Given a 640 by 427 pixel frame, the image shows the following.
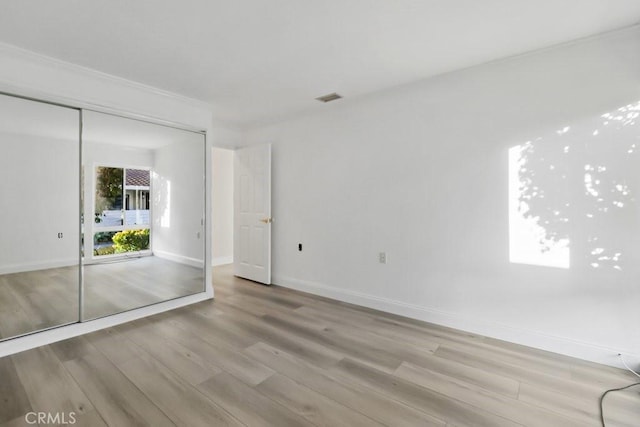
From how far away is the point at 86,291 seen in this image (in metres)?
2.93

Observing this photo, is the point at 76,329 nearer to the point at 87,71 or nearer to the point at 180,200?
the point at 180,200

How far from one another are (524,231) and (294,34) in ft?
8.30

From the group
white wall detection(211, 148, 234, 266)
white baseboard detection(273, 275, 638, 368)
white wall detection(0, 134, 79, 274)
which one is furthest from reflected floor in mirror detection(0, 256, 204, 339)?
white wall detection(211, 148, 234, 266)

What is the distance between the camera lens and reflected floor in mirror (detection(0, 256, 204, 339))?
2604mm

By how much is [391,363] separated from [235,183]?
3754mm

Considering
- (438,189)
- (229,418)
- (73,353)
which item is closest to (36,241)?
(73,353)

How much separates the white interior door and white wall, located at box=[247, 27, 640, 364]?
0.59 meters

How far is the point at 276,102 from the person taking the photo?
145 inches

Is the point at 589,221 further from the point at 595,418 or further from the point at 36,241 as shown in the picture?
the point at 36,241

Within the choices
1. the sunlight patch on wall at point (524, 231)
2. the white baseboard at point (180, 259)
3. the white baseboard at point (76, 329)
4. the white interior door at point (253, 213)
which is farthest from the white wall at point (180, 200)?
the sunlight patch on wall at point (524, 231)

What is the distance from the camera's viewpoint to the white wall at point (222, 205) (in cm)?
609

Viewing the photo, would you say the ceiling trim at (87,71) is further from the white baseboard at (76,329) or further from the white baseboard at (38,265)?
the white baseboard at (76,329)

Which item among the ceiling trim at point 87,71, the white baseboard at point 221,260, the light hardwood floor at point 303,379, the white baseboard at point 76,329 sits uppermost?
the ceiling trim at point 87,71

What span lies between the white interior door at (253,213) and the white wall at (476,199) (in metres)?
0.59
